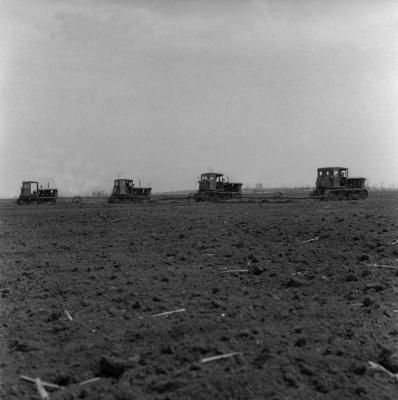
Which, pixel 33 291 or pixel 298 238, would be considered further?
pixel 298 238

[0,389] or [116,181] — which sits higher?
[116,181]

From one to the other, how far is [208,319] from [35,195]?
40.1m

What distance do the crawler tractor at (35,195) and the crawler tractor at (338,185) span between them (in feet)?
77.1

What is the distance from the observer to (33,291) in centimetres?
782

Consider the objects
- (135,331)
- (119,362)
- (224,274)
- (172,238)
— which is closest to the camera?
(119,362)

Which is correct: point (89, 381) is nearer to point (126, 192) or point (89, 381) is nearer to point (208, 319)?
point (208, 319)

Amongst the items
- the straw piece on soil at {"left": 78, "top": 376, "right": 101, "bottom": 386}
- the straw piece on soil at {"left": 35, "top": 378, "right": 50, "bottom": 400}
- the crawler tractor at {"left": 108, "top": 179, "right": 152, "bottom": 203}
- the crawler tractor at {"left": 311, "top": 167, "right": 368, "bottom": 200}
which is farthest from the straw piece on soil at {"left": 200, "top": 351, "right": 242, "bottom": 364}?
the crawler tractor at {"left": 108, "top": 179, "right": 152, "bottom": 203}

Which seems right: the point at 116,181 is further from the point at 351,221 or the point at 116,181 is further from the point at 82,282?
the point at 82,282

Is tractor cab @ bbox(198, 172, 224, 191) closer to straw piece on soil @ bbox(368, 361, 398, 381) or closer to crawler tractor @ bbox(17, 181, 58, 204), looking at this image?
crawler tractor @ bbox(17, 181, 58, 204)

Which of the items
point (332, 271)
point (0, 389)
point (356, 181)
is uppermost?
point (356, 181)

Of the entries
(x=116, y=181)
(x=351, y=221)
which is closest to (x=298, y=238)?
(x=351, y=221)

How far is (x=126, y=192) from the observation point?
1608 inches

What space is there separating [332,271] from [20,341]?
5.18m

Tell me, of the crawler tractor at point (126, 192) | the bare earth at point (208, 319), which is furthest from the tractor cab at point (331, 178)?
the bare earth at point (208, 319)
